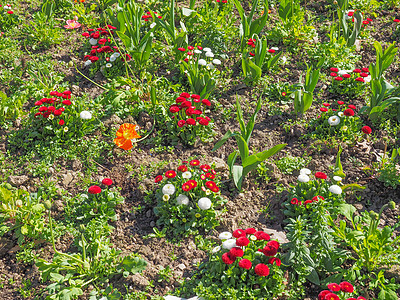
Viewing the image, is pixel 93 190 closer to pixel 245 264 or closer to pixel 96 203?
pixel 96 203

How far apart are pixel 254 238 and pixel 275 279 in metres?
0.30

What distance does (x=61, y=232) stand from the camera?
316cm

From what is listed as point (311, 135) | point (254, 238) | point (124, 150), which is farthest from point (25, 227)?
point (311, 135)

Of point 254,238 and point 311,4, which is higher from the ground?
point 311,4

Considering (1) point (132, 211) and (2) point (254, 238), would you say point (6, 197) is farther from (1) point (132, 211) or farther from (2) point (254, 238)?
(2) point (254, 238)

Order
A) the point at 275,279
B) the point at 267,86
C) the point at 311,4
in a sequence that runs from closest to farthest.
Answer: the point at 275,279
the point at 267,86
the point at 311,4

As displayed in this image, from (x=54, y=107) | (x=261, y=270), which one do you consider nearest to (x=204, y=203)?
(x=261, y=270)

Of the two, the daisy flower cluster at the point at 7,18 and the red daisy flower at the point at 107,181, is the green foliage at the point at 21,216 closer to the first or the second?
the red daisy flower at the point at 107,181

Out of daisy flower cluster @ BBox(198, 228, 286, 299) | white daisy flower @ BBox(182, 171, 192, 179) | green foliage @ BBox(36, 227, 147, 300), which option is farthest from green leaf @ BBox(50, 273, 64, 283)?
white daisy flower @ BBox(182, 171, 192, 179)

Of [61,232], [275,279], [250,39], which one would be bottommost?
[61,232]

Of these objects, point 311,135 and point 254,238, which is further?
point 311,135

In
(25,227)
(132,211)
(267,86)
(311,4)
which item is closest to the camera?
(25,227)

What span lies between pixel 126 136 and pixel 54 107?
78cm

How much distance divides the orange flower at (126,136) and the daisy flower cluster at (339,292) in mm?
2051
